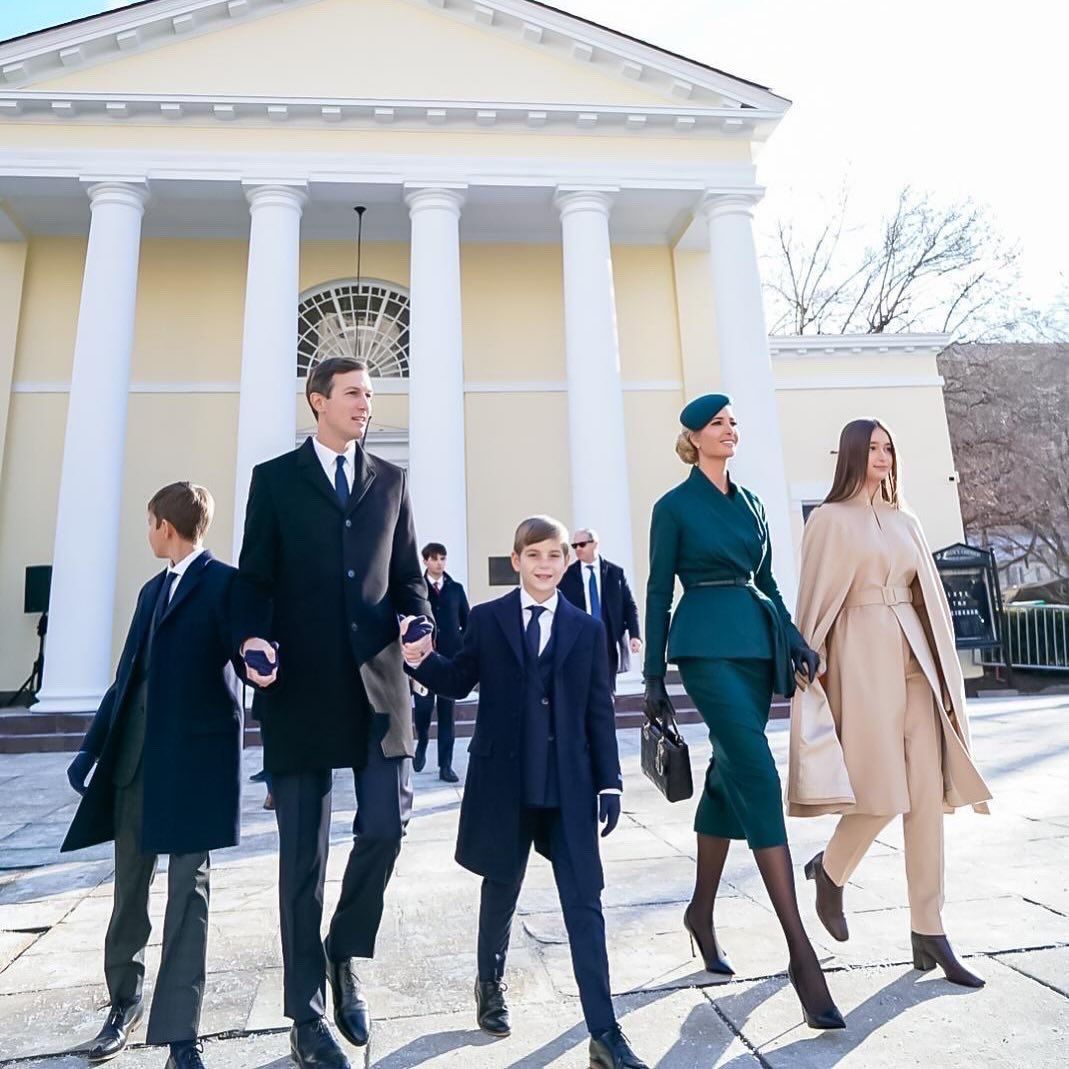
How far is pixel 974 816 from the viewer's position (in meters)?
5.21

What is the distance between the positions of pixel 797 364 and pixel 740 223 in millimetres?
3618

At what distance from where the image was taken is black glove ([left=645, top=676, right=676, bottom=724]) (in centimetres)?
293

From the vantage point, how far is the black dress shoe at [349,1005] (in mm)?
2418

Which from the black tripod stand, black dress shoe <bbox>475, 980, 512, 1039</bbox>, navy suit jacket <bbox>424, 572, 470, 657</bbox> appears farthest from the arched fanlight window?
black dress shoe <bbox>475, 980, 512, 1039</bbox>

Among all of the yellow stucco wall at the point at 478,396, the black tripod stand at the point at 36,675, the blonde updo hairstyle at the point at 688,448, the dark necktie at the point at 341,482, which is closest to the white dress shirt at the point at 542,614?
the dark necktie at the point at 341,482

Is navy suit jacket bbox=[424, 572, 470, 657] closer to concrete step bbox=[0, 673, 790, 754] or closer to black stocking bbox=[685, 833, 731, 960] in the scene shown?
concrete step bbox=[0, 673, 790, 754]

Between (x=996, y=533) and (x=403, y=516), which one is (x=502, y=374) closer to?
(x=403, y=516)

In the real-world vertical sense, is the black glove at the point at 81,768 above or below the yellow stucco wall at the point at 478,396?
below

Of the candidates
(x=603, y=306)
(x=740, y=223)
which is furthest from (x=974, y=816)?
(x=740, y=223)

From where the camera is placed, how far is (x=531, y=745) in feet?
8.36

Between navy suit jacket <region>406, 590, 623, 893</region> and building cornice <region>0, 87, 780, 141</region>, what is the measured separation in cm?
1251

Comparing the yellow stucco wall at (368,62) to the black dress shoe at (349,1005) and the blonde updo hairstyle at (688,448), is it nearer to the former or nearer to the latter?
the blonde updo hairstyle at (688,448)

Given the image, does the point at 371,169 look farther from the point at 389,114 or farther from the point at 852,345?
the point at 852,345

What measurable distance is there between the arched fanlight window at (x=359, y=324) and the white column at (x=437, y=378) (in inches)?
106
